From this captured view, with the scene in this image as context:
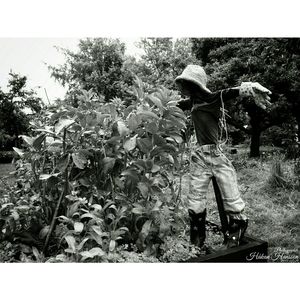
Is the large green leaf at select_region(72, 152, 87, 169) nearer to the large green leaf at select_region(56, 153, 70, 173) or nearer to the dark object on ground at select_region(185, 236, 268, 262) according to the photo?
the large green leaf at select_region(56, 153, 70, 173)

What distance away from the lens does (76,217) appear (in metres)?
2.10

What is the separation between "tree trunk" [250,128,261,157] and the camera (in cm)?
542

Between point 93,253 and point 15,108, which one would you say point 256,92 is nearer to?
point 93,253

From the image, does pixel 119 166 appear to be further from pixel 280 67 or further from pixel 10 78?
pixel 280 67

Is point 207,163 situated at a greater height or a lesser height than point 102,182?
greater

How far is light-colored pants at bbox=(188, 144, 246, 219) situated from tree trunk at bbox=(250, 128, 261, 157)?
339 centimetres

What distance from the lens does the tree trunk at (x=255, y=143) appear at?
5422 millimetres

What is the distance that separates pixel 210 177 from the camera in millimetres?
2213

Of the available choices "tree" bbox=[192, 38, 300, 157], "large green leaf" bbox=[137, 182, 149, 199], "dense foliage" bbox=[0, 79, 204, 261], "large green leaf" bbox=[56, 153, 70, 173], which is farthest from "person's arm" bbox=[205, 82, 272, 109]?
"tree" bbox=[192, 38, 300, 157]

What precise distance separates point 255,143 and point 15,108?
13.8 ft

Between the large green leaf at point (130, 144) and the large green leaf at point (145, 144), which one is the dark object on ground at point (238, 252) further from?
the large green leaf at point (130, 144)

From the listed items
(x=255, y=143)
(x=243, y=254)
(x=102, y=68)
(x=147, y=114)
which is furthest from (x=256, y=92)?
(x=255, y=143)

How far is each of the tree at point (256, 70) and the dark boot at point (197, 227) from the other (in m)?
1.71

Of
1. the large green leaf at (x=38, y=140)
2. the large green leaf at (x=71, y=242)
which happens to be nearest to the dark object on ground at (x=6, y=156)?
the large green leaf at (x=38, y=140)
